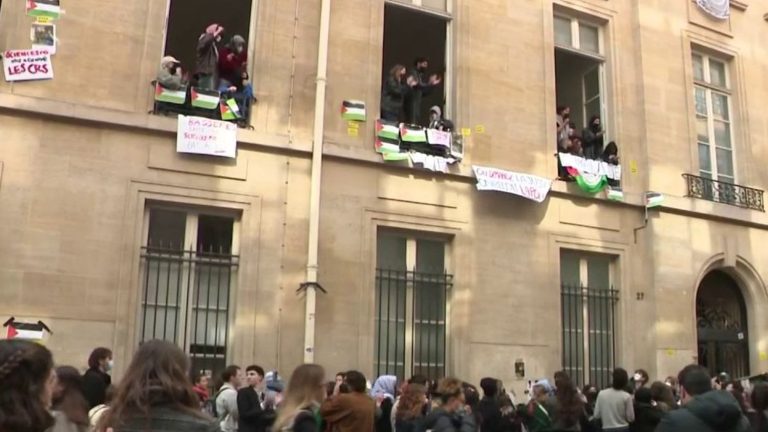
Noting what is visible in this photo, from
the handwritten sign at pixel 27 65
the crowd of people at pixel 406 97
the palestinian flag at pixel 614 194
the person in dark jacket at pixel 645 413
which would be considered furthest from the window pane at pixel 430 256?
the handwritten sign at pixel 27 65

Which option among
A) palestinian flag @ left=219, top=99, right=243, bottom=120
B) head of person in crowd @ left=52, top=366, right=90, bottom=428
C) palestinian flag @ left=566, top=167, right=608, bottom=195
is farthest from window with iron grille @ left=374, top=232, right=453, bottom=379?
head of person in crowd @ left=52, top=366, right=90, bottom=428

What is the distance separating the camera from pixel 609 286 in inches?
508

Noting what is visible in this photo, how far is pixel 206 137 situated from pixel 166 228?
1.31 m

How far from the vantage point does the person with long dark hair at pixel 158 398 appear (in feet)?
9.27

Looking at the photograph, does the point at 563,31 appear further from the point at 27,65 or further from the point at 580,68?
the point at 27,65

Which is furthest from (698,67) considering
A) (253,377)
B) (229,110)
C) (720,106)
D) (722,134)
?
(253,377)

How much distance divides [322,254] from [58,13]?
4465mm

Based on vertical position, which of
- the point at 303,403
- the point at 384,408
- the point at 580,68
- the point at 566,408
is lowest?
the point at 384,408

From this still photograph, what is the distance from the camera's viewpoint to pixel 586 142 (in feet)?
43.5

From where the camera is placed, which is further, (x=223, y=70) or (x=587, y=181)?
(x=587, y=181)

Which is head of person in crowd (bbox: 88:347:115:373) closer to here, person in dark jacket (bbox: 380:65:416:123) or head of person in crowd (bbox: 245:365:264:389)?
head of person in crowd (bbox: 245:365:264:389)

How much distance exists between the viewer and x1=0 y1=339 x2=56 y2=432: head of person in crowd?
7.62 feet

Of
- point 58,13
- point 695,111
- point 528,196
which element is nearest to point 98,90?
point 58,13

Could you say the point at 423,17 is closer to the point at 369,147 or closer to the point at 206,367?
the point at 369,147
